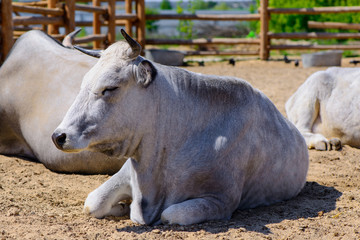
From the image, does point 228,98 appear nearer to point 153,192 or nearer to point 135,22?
point 153,192

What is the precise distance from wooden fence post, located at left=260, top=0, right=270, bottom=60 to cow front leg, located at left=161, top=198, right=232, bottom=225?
36.9ft

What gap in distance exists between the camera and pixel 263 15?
46.0 feet

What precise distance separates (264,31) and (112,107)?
1151 centimetres

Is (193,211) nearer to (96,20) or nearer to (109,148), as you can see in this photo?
(109,148)

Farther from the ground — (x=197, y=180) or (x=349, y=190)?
(x=197, y=180)

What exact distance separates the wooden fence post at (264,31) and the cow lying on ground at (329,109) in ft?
26.6

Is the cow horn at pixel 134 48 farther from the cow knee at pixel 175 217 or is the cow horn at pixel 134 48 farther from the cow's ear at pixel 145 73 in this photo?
the cow knee at pixel 175 217

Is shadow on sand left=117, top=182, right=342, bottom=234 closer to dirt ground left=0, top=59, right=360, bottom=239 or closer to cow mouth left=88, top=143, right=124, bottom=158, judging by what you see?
dirt ground left=0, top=59, right=360, bottom=239

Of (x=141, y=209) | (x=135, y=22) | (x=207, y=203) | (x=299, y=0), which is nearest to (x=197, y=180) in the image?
(x=207, y=203)

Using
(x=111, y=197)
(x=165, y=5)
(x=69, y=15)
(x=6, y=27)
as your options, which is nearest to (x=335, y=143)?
(x=111, y=197)

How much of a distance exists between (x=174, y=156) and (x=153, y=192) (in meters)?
0.24

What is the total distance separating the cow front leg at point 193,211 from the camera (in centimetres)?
314

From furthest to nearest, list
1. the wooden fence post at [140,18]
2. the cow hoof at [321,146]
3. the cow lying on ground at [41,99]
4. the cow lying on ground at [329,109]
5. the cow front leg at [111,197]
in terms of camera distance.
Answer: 1. the wooden fence post at [140,18]
2. the cow lying on ground at [329,109]
3. the cow hoof at [321,146]
4. the cow lying on ground at [41,99]
5. the cow front leg at [111,197]

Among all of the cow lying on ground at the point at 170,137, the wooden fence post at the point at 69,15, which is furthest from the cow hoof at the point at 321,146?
the wooden fence post at the point at 69,15
